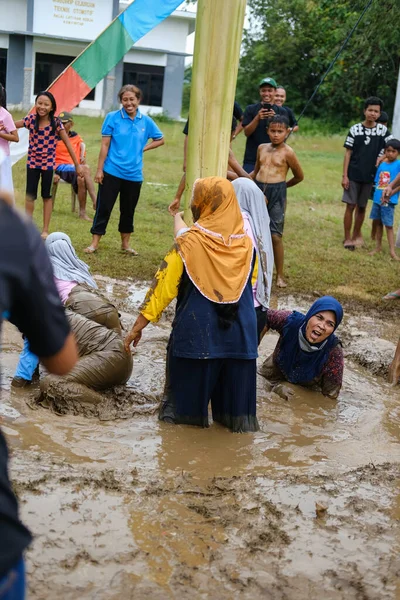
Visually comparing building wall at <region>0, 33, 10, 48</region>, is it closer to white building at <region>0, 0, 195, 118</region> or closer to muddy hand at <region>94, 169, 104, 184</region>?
white building at <region>0, 0, 195, 118</region>

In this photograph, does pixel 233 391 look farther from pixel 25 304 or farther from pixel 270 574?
pixel 25 304

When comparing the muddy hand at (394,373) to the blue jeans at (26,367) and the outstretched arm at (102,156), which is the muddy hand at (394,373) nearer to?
the blue jeans at (26,367)

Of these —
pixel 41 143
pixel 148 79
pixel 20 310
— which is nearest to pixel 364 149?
pixel 41 143

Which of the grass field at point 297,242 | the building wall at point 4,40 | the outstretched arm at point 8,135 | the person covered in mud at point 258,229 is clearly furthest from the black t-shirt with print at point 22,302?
the building wall at point 4,40

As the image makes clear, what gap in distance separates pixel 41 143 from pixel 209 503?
21.5 ft

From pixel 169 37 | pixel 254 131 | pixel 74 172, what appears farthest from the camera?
pixel 169 37

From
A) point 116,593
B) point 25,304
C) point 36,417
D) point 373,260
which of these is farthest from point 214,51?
point 373,260

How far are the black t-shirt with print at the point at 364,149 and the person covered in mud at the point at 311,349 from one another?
5.51 meters

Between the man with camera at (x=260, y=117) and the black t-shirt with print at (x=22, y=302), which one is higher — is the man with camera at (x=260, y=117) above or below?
above

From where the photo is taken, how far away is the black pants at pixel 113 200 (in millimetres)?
9055

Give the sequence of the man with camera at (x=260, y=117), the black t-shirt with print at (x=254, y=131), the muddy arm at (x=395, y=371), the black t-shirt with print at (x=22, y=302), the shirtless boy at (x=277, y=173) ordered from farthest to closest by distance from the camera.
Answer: the black t-shirt with print at (x=254, y=131) < the man with camera at (x=260, y=117) < the shirtless boy at (x=277, y=173) < the muddy arm at (x=395, y=371) < the black t-shirt with print at (x=22, y=302)

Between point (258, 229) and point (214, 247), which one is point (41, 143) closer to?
point (258, 229)

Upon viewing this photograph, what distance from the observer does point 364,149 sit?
1091 centimetres

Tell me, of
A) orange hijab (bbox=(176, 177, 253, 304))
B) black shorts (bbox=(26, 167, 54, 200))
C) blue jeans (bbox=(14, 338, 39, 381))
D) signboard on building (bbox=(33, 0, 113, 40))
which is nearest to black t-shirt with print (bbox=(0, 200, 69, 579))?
orange hijab (bbox=(176, 177, 253, 304))
